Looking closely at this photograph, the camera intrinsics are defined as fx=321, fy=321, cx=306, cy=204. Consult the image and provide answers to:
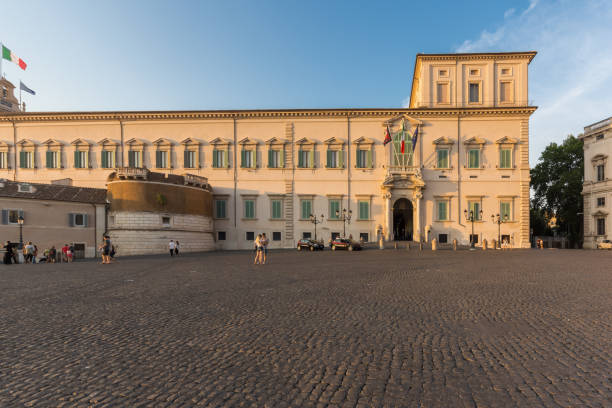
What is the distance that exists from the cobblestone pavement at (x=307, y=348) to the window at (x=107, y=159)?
29037mm

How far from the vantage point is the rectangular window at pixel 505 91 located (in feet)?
110

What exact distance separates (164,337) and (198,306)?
204 centimetres

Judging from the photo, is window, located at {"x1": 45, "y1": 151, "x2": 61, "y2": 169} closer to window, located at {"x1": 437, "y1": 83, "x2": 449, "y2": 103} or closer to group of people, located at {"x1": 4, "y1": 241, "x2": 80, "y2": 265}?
group of people, located at {"x1": 4, "y1": 241, "x2": 80, "y2": 265}

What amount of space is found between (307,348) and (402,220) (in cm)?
3227

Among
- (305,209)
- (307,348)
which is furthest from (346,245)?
(307,348)

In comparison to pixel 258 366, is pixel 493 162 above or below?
above

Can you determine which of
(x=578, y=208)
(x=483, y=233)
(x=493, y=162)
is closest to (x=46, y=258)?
(x=483, y=233)

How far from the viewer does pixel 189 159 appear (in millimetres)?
33719

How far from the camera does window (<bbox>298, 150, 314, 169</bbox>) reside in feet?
109

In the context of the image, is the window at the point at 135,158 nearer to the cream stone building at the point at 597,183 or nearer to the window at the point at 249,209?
the window at the point at 249,209

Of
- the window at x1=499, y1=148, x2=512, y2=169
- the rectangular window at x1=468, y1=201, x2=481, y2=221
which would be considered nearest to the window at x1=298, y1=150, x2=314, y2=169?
the rectangular window at x1=468, y1=201, x2=481, y2=221

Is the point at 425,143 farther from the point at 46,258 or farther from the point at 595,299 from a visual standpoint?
the point at 46,258

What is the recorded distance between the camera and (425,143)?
1289 inches

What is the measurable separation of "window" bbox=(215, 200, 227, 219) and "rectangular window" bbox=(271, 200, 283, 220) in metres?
4.98
